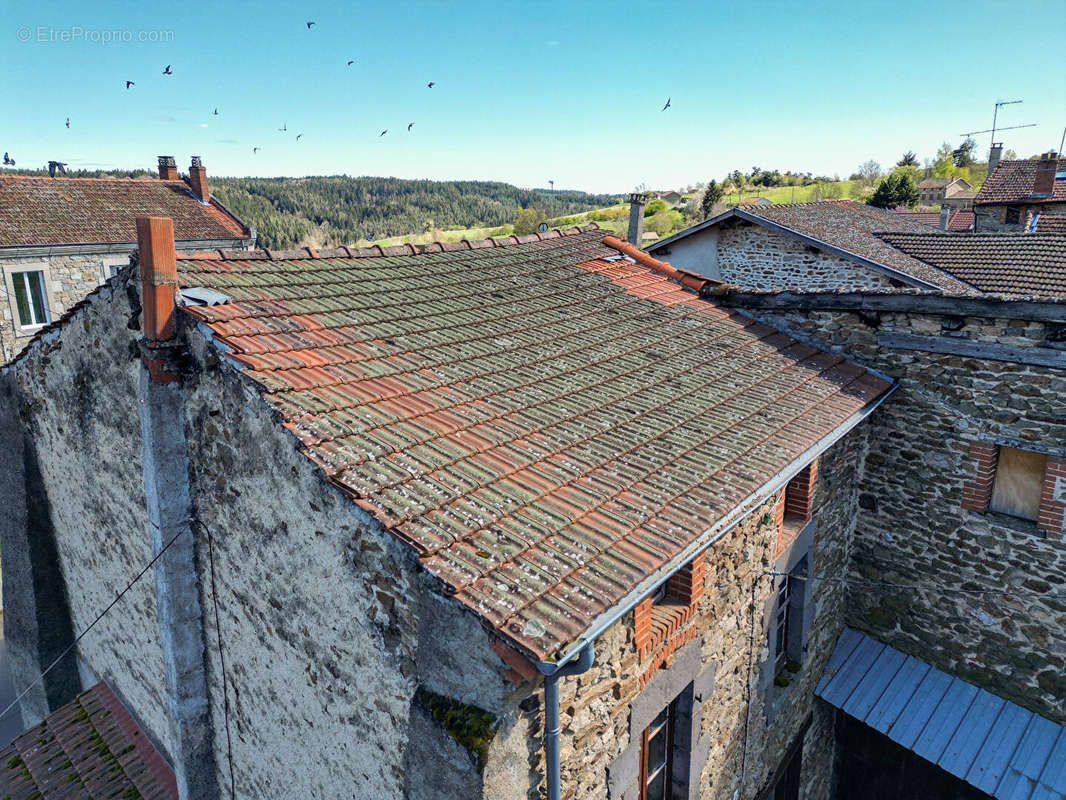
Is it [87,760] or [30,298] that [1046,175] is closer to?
[87,760]

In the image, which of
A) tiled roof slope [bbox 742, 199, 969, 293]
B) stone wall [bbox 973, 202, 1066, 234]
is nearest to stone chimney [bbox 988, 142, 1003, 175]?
stone wall [bbox 973, 202, 1066, 234]

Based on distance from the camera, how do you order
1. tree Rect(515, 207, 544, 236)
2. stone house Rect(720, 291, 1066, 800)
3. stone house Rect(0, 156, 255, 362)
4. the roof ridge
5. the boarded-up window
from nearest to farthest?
the roof ridge
stone house Rect(720, 291, 1066, 800)
the boarded-up window
stone house Rect(0, 156, 255, 362)
tree Rect(515, 207, 544, 236)

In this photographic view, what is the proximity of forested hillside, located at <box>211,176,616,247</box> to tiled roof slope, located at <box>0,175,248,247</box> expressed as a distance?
2913 centimetres

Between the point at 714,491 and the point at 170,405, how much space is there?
386 centimetres

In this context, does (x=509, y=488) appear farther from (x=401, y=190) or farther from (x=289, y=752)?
(x=401, y=190)

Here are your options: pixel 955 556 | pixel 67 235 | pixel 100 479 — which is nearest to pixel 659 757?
pixel 955 556

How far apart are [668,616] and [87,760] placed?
6176mm

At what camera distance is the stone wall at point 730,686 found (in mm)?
3672

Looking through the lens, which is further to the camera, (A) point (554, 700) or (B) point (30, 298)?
(B) point (30, 298)

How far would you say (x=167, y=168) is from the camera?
26.2 meters

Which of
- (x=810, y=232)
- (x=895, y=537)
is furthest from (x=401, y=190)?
(x=895, y=537)

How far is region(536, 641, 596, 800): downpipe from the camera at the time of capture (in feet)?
9.06

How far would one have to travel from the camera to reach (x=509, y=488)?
3.76 meters

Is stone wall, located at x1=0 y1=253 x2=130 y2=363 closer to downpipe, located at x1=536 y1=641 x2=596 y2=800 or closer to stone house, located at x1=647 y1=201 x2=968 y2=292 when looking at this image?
stone house, located at x1=647 y1=201 x2=968 y2=292
